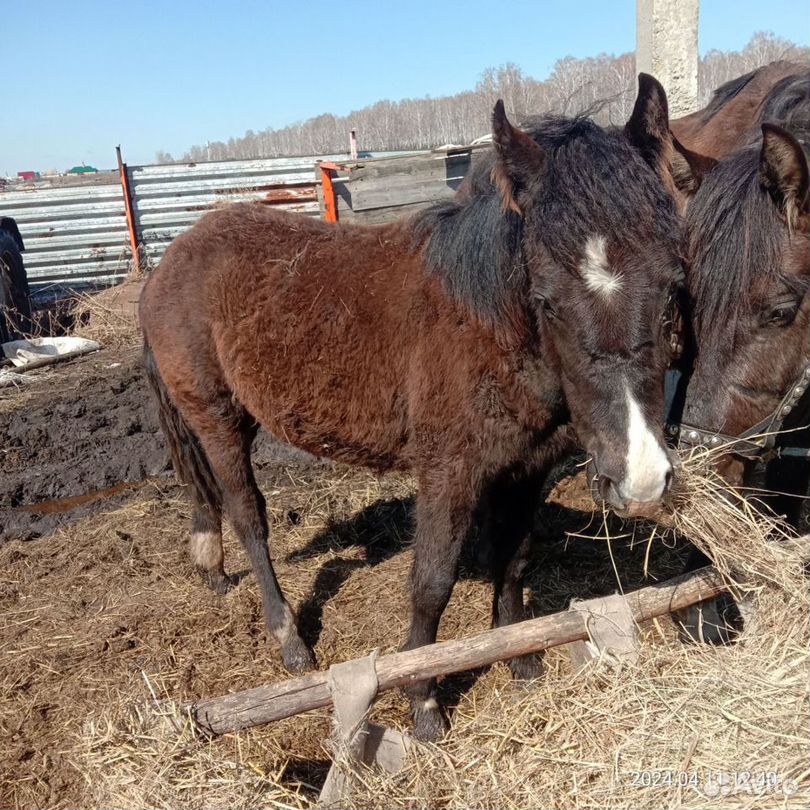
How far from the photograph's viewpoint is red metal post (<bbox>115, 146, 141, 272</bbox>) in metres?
12.6

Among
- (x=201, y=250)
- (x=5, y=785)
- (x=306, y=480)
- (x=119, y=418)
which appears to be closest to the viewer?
(x=5, y=785)

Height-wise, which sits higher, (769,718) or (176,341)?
(176,341)

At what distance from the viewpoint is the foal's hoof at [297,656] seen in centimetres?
360

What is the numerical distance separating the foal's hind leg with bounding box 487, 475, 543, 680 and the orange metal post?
29.3 ft

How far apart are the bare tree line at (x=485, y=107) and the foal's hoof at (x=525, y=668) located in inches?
101

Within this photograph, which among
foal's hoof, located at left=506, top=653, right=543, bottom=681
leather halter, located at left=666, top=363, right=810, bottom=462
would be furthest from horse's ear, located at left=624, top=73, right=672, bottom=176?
foal's hoof, located at left=506, top=653, right=543, bottom=681

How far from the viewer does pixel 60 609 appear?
410cm

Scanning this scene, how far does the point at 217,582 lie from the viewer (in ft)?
14.3

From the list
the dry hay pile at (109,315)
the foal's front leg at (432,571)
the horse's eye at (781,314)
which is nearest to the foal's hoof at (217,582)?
the foal's front leg at (432,571)

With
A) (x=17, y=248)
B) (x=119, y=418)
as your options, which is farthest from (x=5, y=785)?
(x=17, y=248)

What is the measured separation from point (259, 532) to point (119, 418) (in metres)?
3.36

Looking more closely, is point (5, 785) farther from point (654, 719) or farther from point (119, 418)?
point (119, 418)

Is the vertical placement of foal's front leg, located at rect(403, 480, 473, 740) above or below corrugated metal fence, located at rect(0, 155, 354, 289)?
below

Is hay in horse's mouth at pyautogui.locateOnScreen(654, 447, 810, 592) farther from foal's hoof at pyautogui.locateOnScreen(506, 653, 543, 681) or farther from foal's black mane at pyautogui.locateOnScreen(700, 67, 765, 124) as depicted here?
foal's black mane at pyautogui.locateOnScreen(700, 67, 765, 124)
